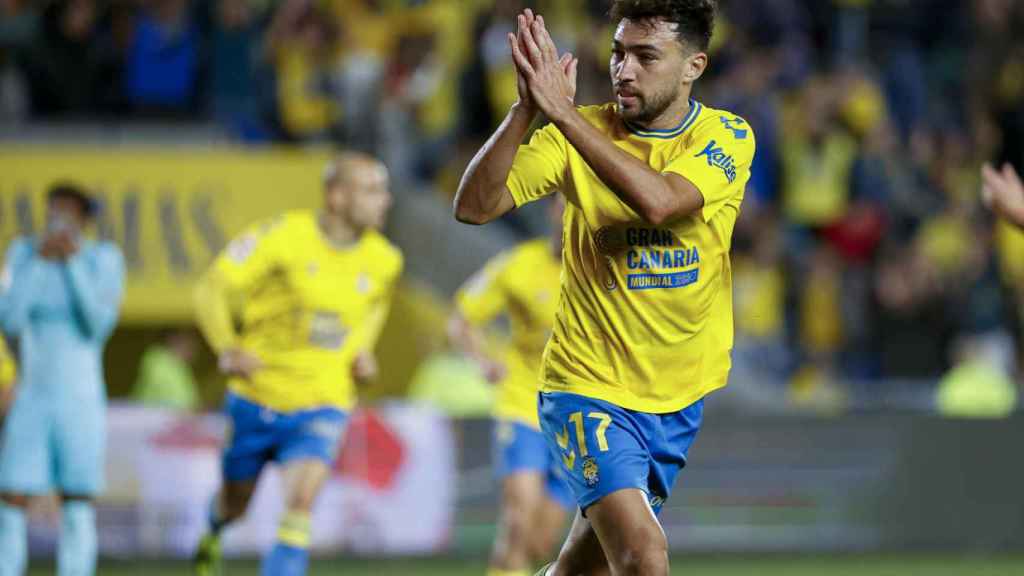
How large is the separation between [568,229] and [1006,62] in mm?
14439

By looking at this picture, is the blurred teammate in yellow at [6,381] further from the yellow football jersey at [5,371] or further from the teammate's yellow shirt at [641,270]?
the teammate's yellow shirt at [641,270]

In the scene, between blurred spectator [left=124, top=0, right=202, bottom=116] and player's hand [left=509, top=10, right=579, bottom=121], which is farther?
blurred spectator [left=124, top=0, right=202, bottom=116]

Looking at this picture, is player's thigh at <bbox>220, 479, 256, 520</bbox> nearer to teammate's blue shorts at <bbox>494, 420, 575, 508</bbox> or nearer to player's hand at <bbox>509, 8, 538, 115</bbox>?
teammate's blue shorts at <bbox>494, 420, 575, 508</bbox>

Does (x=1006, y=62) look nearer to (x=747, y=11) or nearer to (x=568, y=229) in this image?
(x=747, y=11)

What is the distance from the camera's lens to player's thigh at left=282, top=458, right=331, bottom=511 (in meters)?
9.46

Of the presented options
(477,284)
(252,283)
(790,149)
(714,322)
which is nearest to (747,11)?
(790,149)

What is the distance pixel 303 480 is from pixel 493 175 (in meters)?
4.02

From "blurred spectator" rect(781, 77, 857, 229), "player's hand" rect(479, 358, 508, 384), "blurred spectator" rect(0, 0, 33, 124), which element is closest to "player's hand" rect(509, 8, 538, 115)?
"player's hand" rect(479, 358, 508, 384)

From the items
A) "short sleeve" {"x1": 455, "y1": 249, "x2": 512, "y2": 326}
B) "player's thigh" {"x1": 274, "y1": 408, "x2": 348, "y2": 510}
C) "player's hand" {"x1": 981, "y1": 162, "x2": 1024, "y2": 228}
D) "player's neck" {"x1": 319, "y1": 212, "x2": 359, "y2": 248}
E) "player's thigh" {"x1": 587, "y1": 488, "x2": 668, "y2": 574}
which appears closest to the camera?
"player's thigh" {"x1": 587, "y1": 488, "x2": 668, "y2": 574}

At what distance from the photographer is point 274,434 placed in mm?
9797

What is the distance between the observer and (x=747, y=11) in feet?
62.2

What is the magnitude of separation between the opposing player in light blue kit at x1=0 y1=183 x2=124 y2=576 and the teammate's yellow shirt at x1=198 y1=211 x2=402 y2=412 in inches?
27.0

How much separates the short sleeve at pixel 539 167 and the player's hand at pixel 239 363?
3603 mm

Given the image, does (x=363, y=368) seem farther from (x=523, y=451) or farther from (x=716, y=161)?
(x=716, y=161)
